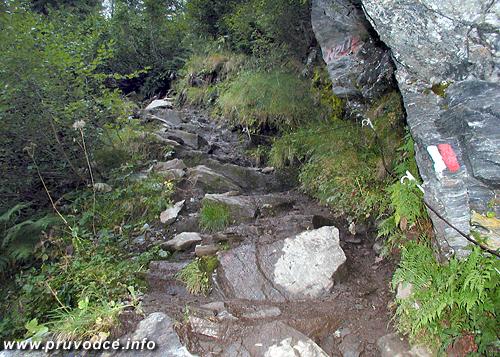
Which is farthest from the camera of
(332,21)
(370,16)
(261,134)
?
(261,134)

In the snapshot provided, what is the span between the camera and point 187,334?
2.96 meters

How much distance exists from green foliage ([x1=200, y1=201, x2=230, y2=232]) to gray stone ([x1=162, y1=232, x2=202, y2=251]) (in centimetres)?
30

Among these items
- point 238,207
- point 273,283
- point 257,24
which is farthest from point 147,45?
point 273,283

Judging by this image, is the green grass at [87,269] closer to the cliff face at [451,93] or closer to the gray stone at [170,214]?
the gray stone at [170,214]

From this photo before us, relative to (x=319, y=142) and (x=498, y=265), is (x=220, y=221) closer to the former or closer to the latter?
(x=319, y=142)

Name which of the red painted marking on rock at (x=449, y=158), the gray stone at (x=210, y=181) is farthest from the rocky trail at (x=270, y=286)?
the red painted marking on rock at (x=449, y=158)

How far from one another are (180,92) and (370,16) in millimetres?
8528

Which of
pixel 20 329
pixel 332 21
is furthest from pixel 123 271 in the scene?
pixel 332 21

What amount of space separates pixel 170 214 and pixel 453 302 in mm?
3730

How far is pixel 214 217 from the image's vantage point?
15.8 feet

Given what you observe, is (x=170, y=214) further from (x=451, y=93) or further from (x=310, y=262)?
(x=451, y=93)

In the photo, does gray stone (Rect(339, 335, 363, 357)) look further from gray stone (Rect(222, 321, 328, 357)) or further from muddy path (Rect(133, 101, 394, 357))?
gray stone (Rect(222, 321, 328, 357))

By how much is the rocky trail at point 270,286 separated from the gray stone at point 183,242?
1 centimetres

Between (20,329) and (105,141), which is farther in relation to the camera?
(105,141)
